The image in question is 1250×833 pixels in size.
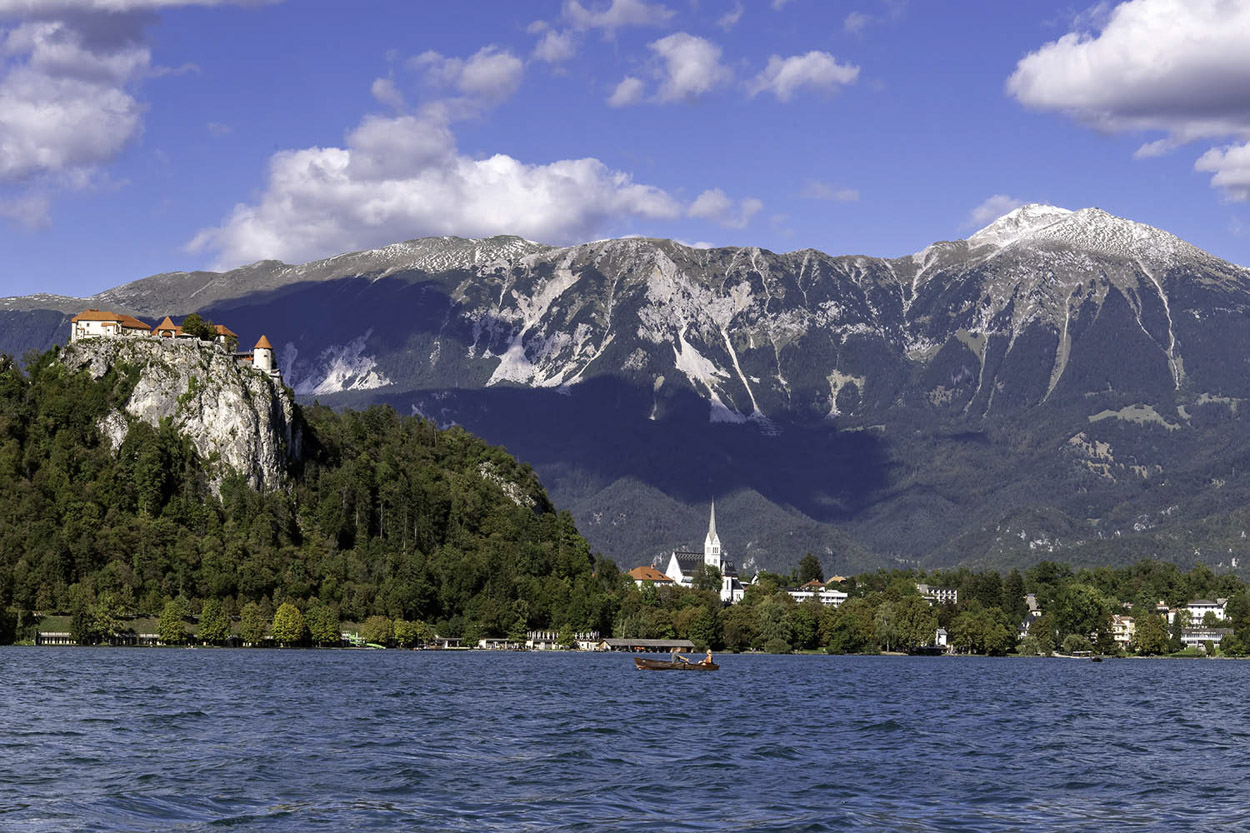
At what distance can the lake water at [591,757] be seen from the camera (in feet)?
188

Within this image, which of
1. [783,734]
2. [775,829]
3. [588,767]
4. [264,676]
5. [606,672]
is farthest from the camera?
[606,672]

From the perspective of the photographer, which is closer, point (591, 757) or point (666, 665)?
point (591, 757)

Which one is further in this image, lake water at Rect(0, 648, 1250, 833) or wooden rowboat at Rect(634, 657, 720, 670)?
wooden rowboat at Rect(634, 657, 720, 670)

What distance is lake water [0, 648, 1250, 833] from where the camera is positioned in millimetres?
57344

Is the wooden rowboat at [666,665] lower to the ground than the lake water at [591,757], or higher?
higher

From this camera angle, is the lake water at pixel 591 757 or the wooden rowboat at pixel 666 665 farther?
the wooden rowboat at pixel 666 665

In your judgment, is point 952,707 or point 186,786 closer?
point 186,786

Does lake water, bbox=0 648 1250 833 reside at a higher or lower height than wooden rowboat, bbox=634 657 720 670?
lower

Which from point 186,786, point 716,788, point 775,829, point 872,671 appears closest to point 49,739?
point 186,786

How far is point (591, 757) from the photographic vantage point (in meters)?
74.9

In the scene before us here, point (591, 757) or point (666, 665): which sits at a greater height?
point (666, 665)

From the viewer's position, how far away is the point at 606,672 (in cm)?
17375

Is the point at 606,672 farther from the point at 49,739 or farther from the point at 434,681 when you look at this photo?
the point at 49,739

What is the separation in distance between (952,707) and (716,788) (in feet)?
185
